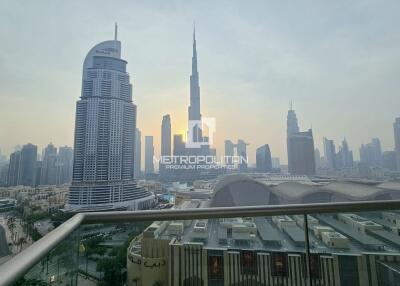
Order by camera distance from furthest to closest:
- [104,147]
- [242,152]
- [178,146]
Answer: [178,146], [242,152], [104,147]

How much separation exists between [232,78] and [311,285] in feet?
40.6

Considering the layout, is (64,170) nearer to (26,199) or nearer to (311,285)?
(26,199)

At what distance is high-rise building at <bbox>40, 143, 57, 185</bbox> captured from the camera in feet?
35.7

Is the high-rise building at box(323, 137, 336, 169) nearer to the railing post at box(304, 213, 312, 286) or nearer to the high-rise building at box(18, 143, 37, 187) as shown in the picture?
the railing post at box(304, 213, 312, 286)

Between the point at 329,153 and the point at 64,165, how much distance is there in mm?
15772

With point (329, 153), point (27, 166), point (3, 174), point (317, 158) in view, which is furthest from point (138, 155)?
point (329, 153)

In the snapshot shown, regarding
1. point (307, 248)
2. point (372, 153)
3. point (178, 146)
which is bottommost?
point (307, 248)

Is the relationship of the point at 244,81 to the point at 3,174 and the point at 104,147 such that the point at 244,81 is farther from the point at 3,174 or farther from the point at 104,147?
the point at 3,174

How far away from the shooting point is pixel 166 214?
1.00 meters

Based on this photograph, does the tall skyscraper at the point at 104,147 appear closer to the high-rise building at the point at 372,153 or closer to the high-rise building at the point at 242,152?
the high-rise building at the point at 242,152

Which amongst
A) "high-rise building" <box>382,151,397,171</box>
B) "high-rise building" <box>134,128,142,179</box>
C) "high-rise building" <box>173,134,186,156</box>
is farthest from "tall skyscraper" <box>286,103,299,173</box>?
"high-rise building" <box>134,128,142,179</box>

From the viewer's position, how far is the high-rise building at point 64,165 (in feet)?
40.7

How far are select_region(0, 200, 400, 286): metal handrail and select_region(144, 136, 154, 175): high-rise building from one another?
15823 mm

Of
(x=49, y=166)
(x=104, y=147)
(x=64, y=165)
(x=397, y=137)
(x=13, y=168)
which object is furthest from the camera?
(x=104, y=147)
